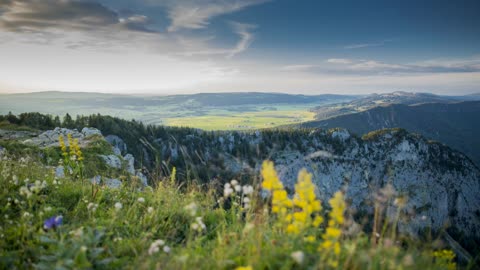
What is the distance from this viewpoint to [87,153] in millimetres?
17891

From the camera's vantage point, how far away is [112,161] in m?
19.1

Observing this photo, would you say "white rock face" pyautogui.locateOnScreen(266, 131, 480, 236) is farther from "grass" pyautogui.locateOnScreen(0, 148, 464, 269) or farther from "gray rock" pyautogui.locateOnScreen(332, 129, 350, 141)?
"grass" pyautogui.locateOnScreen(0, 148, 464, 269)

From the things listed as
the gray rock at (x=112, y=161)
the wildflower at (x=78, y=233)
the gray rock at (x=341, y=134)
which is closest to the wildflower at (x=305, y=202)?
the wildflower at (x=78, y=233)

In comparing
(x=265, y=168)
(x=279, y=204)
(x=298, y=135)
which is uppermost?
(x=265, y=168)

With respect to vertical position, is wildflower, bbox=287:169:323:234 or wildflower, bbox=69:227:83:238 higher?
wildflower, bbox=287:169:323:234

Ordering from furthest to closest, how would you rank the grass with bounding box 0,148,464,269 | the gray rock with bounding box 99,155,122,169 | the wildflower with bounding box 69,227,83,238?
1. the gray rock with bounding box 99,155,122,169
2. the wildflower with bounding box 69,227,83,238
3. the grass with bounding box 0,148,464,269

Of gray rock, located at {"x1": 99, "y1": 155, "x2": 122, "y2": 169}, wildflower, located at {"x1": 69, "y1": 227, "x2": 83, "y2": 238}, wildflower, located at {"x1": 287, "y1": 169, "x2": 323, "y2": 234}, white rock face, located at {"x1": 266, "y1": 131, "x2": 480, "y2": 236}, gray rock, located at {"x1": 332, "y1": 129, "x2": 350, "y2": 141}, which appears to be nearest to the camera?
wildflower, located at {"x1": 287, "y1": 169, "x2": 323, "y2": 234}

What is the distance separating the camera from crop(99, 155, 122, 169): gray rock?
720 inches

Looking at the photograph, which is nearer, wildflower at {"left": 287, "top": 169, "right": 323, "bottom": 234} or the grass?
wildflower at {"left": 287, "top": 169, "right": 323, "bottom": 234}

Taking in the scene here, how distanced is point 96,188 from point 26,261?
326cm

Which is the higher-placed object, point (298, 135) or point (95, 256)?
point (95, 256)

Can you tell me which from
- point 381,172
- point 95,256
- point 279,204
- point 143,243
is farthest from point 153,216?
point 381,172

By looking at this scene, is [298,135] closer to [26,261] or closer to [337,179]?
[337,179]

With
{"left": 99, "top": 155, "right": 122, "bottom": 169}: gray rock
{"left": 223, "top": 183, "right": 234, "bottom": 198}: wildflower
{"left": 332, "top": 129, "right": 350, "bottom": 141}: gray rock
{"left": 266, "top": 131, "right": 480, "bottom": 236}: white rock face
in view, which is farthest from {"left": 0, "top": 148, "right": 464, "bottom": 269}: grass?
{"left": 332, "top": 129, "right": 350, "bottom": 141}: gray rock
